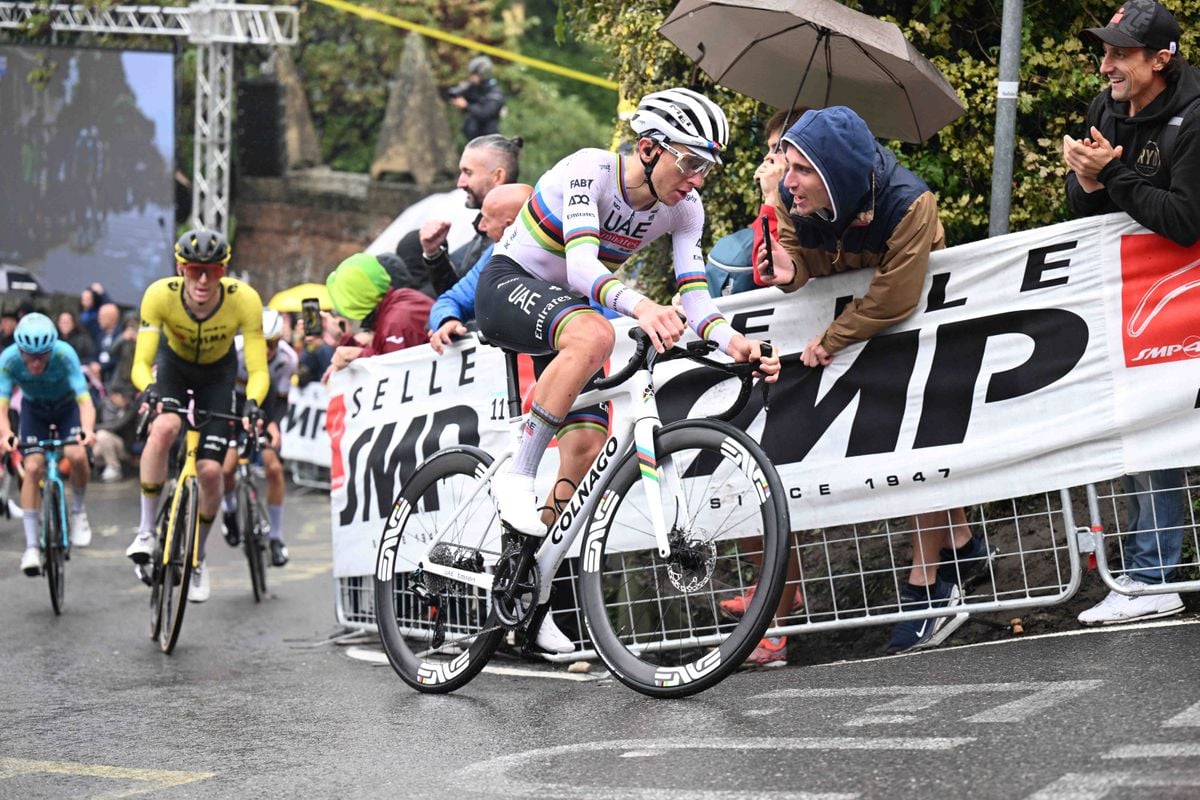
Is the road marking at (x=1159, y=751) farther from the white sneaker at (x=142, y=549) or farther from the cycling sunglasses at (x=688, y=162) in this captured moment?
the white sneaker at (x=142, y=549)

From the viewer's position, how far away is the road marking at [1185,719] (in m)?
4.68

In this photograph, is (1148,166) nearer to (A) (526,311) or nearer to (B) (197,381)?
(A) (526,311)

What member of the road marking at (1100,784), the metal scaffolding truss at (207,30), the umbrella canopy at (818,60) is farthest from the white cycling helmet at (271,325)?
the metal scaffolding truss at (207,30)

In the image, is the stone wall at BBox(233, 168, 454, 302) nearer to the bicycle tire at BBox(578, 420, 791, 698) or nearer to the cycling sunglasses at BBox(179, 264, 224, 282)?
the cycling sunglasses at BBox(179, 264, 224, 282)

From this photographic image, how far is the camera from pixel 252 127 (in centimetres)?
3491

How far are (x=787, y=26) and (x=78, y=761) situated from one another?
4336 mm

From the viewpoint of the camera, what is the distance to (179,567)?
29.6 ft

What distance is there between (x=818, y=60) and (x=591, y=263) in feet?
7.89

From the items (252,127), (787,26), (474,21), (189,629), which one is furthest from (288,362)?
(474,21)

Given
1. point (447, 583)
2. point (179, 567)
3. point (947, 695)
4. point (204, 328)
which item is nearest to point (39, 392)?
point (204, 328)

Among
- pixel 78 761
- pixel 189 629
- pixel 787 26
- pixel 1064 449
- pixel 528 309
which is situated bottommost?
pixel 189 629

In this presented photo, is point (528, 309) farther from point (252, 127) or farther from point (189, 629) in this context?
point (252, 127)

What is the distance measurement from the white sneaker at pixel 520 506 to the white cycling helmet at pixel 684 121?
135 centimetres

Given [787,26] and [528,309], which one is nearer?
[528,309]
